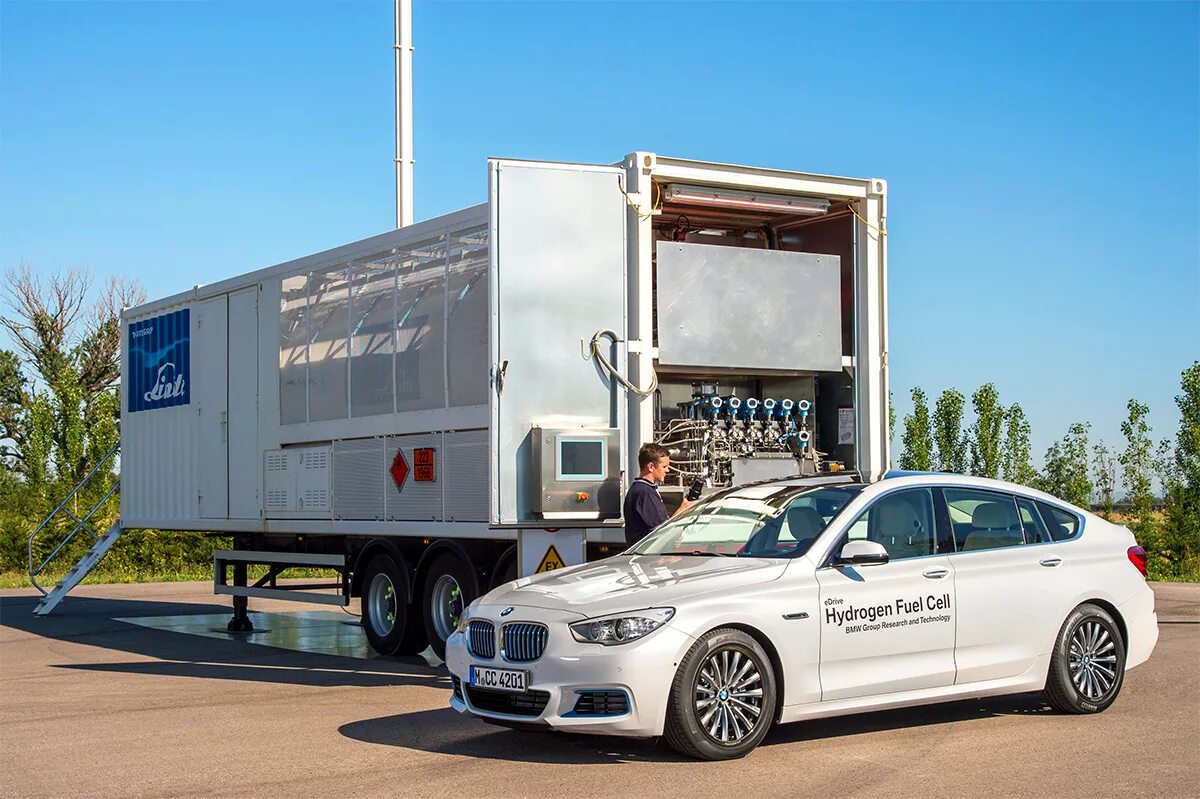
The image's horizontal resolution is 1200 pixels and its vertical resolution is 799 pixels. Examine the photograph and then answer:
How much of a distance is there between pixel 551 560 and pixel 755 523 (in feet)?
8.79

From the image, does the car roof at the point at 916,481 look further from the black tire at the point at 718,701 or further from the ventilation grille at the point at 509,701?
the ventilation grille at the point at 509,701

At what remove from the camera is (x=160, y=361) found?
18219 millimetres

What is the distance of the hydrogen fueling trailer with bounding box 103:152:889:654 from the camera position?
1127cm

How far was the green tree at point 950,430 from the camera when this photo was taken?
43.2m

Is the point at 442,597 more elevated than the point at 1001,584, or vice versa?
the point at 1001,584

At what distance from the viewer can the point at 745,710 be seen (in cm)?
801

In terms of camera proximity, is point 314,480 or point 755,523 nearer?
point 755,523

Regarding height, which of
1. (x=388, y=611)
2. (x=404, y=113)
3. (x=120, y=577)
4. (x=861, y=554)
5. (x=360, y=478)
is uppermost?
(x=404, y=113)

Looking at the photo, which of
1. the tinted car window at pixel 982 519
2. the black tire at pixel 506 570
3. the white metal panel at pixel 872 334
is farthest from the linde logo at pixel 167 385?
the tinted car window at pixel 982 519

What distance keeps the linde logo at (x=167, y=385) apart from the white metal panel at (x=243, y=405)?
1445 millimetres

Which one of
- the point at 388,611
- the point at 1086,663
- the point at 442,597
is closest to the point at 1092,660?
the point at 1086,663

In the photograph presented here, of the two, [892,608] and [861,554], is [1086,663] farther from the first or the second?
[861,554]

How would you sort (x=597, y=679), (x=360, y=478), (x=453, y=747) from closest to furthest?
1. (x=597, y=679)
2. (x=453, y=747)
3. (x=360, y=478)

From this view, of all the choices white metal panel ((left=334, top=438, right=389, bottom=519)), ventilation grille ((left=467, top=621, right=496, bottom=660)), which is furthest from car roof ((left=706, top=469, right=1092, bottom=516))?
white metal panel ((left=334, top=438, right=389, bottom=519))
